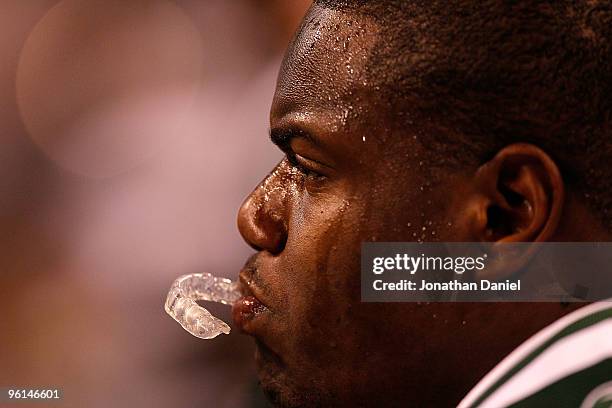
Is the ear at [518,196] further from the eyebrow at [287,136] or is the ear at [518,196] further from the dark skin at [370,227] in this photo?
the eyebrow at [287,136]

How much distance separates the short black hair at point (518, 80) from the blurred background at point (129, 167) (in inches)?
22.7

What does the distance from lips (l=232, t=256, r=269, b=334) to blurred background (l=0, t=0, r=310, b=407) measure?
435mm

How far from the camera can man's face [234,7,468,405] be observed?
770mm

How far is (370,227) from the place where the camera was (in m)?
0.78

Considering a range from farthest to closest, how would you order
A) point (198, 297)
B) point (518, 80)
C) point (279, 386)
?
point (198, 297), point (279, 386), point (518, 80)

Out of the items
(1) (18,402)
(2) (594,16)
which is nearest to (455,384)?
(2) (594,16)

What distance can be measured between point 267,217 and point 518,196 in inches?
10.0

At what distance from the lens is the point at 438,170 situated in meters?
0.76

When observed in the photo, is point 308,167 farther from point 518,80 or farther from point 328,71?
point 518,80

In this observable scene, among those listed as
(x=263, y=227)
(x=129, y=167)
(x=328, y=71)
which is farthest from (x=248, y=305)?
(x=129, y=167)

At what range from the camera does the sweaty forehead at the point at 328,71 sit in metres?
0.78

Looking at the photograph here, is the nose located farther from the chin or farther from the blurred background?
the blurred background

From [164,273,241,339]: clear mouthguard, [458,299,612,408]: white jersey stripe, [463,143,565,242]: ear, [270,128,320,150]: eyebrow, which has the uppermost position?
[463,143,565,242]: ear

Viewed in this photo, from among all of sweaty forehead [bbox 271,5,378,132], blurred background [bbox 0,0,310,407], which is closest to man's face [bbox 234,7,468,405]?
sweaty forehead [bbox 271,5,378,132]
